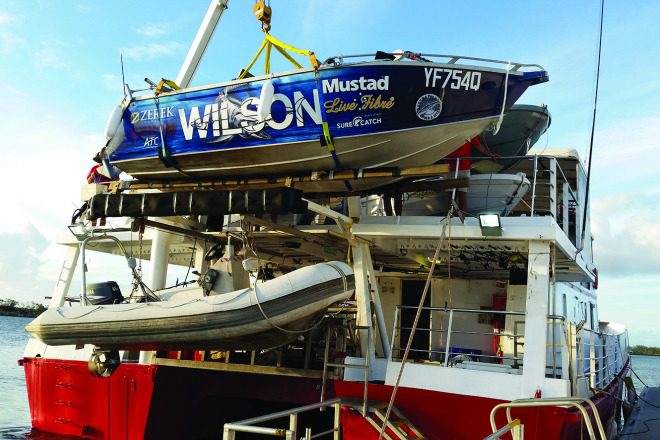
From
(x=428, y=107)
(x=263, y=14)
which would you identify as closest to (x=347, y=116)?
(x=428, y=107)

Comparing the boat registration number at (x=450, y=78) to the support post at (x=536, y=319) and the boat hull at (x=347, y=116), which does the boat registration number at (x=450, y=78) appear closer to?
the boat hull at (x=347, y=116)

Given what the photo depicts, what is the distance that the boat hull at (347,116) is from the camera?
27.8ft

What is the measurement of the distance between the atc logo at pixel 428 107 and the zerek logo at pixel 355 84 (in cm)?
51

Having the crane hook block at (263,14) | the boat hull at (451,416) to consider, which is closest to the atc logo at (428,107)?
the crane hook block at (263,14)

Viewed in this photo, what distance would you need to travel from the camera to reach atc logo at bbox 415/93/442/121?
8.46 m

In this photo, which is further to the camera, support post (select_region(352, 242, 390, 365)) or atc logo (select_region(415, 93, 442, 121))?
support post (select_region(352, 242, 390, 365))

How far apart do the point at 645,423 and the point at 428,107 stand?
1044cm

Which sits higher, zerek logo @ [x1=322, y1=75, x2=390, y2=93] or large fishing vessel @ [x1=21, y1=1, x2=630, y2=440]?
zerek logo @ [x1=322, y1=75, x2=390, y2=93]

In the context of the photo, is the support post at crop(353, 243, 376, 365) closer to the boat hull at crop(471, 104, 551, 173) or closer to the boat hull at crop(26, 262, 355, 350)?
the boat hull at crop(26, 262, 355, 350)

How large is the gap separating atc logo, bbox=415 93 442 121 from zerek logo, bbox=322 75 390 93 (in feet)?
1.66

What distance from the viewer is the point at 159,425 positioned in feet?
35.2

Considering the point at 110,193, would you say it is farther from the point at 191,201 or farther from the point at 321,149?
the point at 321,149

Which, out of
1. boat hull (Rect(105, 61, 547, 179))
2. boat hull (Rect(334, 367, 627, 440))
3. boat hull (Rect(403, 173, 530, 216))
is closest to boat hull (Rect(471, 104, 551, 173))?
boat hull (Rect(403, 173, 530, 216))

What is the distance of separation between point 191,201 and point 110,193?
1778mm
